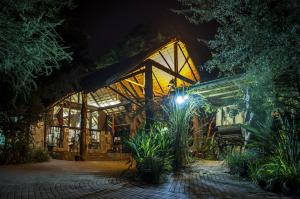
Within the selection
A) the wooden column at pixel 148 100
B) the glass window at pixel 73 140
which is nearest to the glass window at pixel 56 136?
the glass window at pixel 73 140

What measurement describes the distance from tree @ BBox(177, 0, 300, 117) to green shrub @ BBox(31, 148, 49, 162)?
8.71 metres

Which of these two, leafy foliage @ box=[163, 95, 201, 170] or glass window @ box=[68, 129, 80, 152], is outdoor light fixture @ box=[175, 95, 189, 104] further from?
glass window @ box=[68, 129, 80, 152]

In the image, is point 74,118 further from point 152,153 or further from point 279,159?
point 279,159

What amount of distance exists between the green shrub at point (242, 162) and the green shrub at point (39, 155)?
27.1 ft

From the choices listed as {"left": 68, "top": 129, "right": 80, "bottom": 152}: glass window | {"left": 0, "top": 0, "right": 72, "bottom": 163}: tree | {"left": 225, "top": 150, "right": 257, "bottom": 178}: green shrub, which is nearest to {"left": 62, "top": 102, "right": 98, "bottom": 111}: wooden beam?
{"left": 68, "top": 129, "right": 80, "bottom": 152}: glass window

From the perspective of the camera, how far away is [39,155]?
12.9 metres

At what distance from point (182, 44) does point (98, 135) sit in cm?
860

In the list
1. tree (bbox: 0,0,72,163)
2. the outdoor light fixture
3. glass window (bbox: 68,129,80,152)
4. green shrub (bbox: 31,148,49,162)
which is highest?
tree (bbox: 0,0,72,163)

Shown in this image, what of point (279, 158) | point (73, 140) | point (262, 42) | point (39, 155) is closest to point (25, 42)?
point (262, 42)

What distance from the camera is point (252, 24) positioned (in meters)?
6.00

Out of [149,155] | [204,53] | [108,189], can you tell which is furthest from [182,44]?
[108,189]

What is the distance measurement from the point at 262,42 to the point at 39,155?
10.4 meters

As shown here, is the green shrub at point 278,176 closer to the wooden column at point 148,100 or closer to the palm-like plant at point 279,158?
the palm-like plant at point 279,158

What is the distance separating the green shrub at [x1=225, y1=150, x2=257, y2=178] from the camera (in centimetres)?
739
